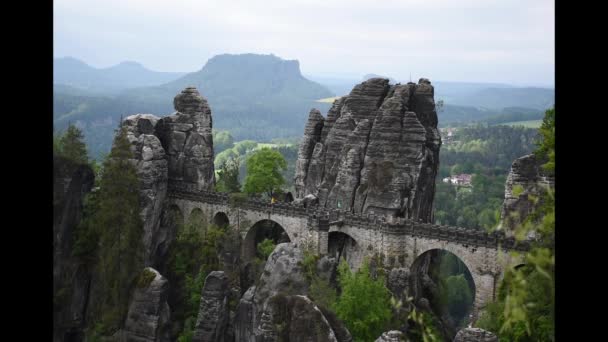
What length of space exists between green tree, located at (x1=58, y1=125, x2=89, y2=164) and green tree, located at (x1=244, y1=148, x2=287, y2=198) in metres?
15.0

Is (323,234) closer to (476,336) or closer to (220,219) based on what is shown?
(220,219)

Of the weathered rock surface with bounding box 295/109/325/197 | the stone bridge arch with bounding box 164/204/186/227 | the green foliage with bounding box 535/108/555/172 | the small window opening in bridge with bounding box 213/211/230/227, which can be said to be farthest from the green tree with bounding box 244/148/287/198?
the green foliage with bounding box 535/108/555/172

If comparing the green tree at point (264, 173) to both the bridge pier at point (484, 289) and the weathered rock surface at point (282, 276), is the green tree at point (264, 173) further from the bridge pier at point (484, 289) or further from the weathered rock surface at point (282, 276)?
the weathered rock surface at point (282, 276)

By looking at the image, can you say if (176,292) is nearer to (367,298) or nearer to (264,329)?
(367,298)

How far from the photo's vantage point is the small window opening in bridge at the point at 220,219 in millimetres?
46750

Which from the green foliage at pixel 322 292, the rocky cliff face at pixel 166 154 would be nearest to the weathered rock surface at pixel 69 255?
the rocky cliff face at pixel 166 154

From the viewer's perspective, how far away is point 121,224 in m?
38.6

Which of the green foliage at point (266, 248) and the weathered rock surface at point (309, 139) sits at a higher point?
the weathered rock surface at point (309, 139)

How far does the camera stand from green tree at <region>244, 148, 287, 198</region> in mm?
49844

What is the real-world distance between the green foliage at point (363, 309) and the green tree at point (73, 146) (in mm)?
16395

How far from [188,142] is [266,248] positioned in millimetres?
11727

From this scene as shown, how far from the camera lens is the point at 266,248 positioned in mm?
41625
